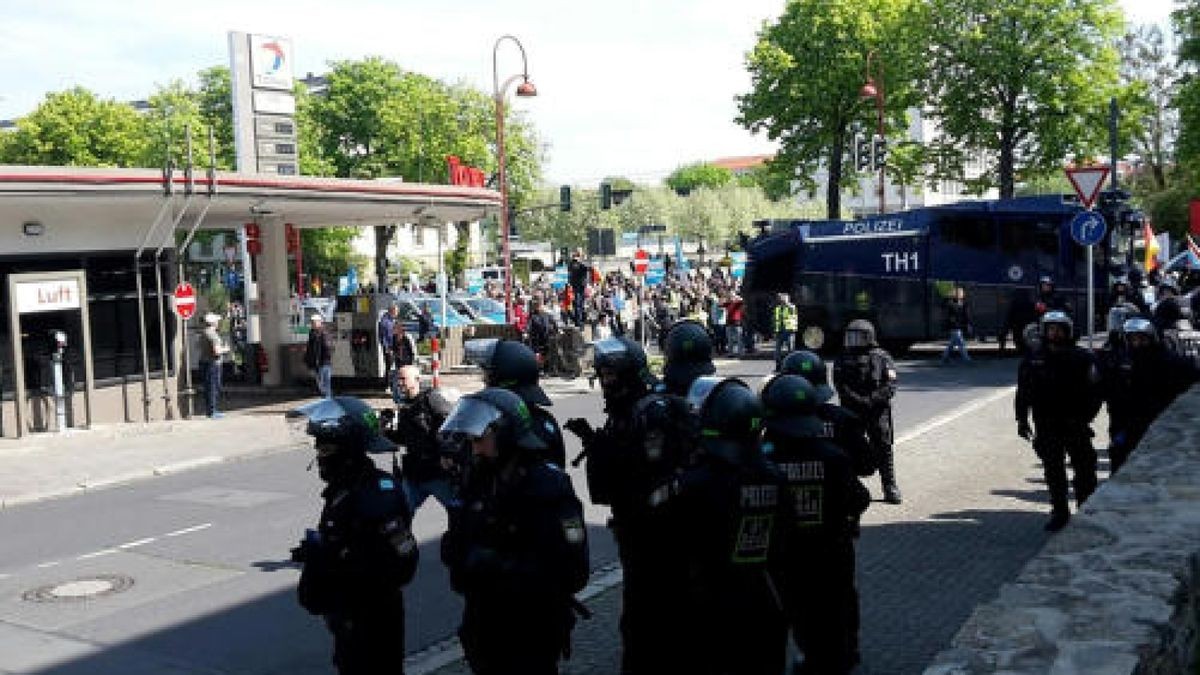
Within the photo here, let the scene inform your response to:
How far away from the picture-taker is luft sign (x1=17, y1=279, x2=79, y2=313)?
17.8 m

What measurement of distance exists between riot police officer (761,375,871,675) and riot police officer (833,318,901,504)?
4387 mm

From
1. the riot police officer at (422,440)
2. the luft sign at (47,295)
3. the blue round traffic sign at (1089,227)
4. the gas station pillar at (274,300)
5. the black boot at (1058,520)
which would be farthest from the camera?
the gas station pillar at (274,300)

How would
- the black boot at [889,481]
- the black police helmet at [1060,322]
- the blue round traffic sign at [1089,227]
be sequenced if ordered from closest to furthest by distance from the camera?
the black police helmet at [1060,322] < the black boot at [889,481] < the blue round traffic sign at [1089,227]

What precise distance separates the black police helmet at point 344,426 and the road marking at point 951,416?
33.2 ft

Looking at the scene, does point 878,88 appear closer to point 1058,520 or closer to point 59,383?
point 59,383

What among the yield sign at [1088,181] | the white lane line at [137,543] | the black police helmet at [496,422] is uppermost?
the yield sign at [1088,181]

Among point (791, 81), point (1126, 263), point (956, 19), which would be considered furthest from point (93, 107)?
point (1126, 263)

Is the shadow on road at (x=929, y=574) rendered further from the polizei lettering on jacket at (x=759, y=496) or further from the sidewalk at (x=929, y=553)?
the polizei lettering on jacket at (x=759, y=496)

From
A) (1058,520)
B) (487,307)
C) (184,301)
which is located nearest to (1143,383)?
(1058,520)

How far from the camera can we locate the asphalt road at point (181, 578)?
24.7 feet

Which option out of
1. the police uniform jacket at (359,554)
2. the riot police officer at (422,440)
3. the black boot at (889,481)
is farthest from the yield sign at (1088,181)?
the police uniform jacket at (359,554)

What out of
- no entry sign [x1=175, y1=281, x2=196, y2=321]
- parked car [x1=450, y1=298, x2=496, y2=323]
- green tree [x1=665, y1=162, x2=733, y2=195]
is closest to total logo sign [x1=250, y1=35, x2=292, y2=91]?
parked car [x1=450, y1=298, x2=496, y2=323]

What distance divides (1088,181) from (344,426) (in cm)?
1191

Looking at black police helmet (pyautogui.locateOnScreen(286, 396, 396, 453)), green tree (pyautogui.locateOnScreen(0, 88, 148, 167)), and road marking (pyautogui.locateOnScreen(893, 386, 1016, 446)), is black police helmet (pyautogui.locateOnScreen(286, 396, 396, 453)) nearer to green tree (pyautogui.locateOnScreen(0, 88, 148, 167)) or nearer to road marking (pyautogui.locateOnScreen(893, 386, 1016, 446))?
road marking (pyautogui.locateOnScreen(893, 386, 1016, 446))
